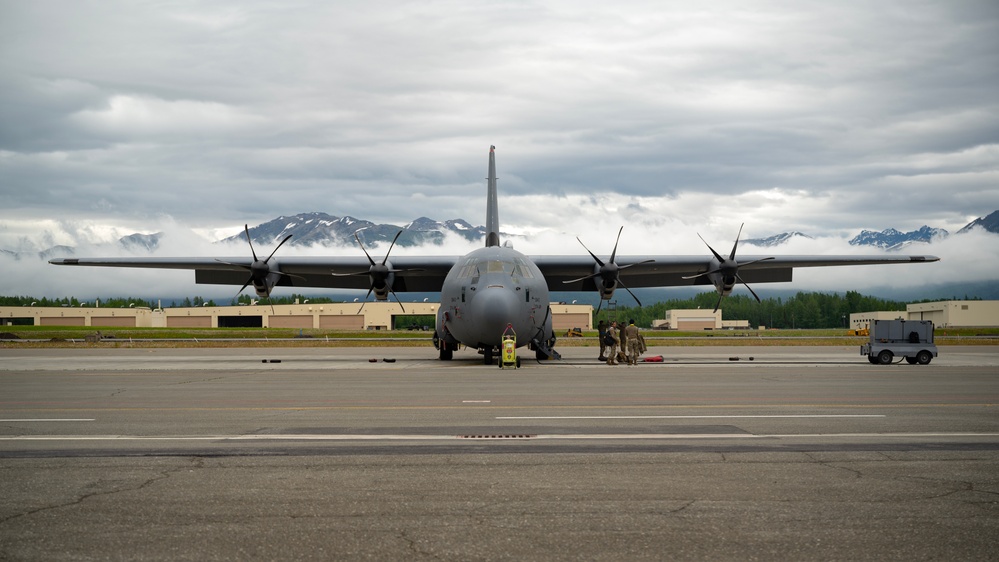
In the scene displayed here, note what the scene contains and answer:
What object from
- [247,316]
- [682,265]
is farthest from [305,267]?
[247,316]

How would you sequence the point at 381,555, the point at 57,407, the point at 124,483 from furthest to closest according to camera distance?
1. the point at 57,407
2. the point at 124,483
3. the point at 381,555

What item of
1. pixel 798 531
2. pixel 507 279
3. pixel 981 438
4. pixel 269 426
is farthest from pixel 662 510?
pixel 507 279

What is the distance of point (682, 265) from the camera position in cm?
3997

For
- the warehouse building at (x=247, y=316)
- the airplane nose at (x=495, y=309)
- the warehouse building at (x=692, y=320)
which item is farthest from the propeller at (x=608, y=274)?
the warehouse building at (x=692, y=320)

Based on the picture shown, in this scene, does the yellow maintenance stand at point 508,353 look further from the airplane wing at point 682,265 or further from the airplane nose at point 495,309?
the airplane wing at point 682,265

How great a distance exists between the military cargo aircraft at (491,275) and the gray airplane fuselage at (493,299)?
0.04 meters

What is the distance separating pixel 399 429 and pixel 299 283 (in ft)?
108

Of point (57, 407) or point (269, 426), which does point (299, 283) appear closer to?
point (57, 407)

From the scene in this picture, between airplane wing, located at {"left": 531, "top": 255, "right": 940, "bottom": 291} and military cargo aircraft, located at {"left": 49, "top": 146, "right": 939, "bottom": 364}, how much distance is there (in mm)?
48

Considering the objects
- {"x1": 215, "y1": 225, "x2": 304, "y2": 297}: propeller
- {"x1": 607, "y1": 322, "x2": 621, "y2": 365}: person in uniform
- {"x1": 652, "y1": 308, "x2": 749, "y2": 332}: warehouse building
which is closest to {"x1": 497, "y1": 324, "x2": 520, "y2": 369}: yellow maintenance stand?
{"x1": 607, "y1": 322, "x2": 621, "y2": 365}: person in uniform

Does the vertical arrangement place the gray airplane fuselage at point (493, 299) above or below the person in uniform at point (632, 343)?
above

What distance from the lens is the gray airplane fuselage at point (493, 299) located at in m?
28.5

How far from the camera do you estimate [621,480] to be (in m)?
7.88

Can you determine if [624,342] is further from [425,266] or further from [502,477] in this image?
[502,477]
